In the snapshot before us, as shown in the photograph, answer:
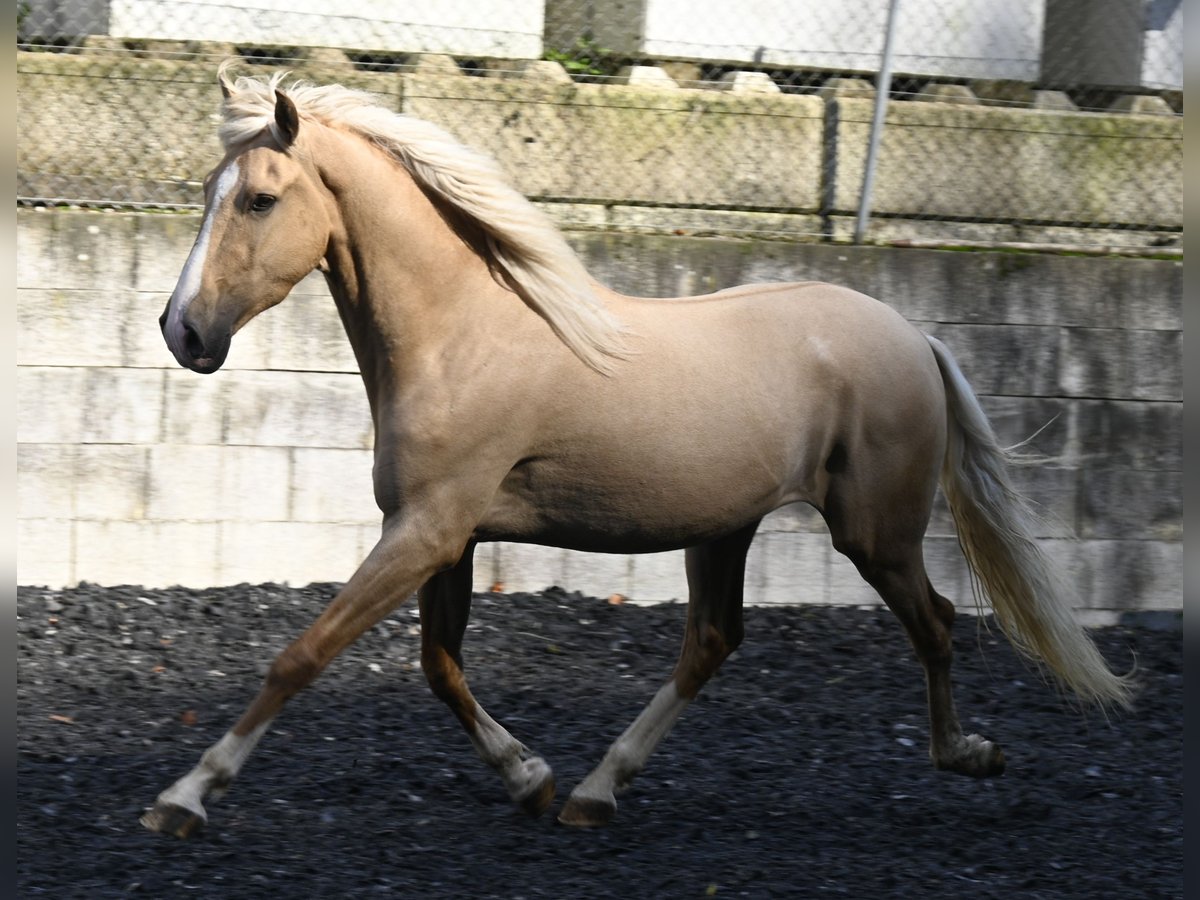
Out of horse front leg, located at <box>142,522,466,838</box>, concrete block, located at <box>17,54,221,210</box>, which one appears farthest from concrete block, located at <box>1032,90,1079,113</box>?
horse front leg, located at <box>142,522,466,838</box>

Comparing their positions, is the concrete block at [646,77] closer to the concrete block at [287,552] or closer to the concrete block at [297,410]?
the concrete block at [297,410]

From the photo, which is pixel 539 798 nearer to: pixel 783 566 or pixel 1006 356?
pixel 783 566

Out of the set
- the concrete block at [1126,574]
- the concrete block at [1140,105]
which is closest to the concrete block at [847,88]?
the concrete block at [1140,105]

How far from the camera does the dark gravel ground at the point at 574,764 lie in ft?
11.9

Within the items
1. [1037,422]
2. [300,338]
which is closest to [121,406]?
[300,338]

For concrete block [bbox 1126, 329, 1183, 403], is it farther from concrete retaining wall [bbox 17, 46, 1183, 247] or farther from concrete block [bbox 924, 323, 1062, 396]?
concrete retaining wall [bbox 17, 46, 1183, 247]

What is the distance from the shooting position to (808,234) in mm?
6770

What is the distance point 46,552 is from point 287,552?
974 millimetres

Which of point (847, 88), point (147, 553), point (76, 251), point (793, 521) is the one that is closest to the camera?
point (76, 251)

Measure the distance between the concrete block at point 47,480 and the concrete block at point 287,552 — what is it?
2.13 feet

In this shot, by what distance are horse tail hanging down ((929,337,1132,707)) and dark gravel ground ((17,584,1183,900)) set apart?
0.37 m

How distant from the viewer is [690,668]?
4312mm

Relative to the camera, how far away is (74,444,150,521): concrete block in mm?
5953

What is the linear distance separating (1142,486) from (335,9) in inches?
169
